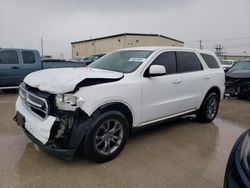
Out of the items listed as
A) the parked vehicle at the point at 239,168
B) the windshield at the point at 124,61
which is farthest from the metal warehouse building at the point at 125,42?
the parked vehicle at the point at 239,168

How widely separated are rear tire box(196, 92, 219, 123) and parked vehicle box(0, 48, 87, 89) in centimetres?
672

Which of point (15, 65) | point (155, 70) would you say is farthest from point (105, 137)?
point (15, 65)

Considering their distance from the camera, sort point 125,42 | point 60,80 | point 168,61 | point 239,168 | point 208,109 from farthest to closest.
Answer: point 125,42 < point 208,109 < point 168,61 < point 60,80 < point 239,168

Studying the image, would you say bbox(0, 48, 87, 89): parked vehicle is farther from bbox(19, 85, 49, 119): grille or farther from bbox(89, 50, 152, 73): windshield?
bbox(19, 85, 49, 119): grille

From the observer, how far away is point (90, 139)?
3.19 meters

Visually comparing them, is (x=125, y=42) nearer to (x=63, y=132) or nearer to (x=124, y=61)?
(x=124, y=61)

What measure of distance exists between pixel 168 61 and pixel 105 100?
5.95ft

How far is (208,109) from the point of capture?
5641mm

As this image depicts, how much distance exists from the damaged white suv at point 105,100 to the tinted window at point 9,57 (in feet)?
18.9

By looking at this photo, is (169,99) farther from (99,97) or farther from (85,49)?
(85,49)

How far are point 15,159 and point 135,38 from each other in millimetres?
36618

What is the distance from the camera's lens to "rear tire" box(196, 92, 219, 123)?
5496mm

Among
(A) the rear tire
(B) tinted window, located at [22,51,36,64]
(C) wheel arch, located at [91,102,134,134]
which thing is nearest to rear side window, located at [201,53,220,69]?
(A) the rear tire

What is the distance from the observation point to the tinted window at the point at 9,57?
8.95m
